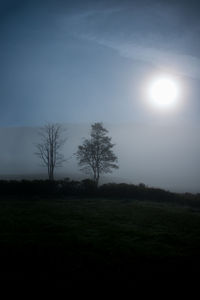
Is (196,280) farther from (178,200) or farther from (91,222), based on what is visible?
(178,200)

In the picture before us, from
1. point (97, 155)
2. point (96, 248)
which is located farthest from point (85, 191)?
point (96, 248)

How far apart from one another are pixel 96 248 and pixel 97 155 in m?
24.3

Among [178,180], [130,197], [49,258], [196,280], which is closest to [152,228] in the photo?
[196,280]

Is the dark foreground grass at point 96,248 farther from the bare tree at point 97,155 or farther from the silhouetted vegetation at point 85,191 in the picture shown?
the bare tree at point 97,155

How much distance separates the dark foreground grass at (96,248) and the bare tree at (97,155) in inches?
755

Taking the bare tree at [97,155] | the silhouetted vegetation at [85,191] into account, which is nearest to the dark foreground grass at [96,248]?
the silhouetted vegetation at [85,191]

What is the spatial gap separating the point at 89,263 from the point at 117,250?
4.82 feet

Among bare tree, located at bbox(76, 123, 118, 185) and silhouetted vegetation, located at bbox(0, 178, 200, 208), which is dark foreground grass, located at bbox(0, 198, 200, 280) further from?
bare tree, located at bbox(76, 123, 118, 185)

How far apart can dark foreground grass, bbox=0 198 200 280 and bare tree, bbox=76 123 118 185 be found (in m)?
19.2

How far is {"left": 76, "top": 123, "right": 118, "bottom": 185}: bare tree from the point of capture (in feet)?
103

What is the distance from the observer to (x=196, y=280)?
5.33 m

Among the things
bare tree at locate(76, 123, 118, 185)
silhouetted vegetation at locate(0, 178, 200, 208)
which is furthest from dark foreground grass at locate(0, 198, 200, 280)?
bare tree at locate(76, 123, 118, 185)

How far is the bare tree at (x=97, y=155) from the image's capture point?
31406 mm

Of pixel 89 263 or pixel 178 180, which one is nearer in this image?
pixel 89 263
